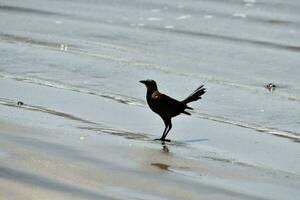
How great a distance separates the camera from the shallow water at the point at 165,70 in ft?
25.7

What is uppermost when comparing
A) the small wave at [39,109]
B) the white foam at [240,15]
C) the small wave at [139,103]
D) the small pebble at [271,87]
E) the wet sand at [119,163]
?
the white foam at [240,15]

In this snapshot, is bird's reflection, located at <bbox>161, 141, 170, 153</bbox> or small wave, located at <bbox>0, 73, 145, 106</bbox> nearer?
bird's reflection, located at <bbox>161, 141, 170, 153</bbox>

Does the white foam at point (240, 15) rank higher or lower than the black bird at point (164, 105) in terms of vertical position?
higher

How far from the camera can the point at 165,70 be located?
11305 mm

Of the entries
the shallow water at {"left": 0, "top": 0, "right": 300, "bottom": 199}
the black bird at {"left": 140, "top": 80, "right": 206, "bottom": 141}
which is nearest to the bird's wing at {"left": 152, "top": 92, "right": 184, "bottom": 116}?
the black bird at {"left": 140, "top": 80, "right": 206, "bottom": 141}

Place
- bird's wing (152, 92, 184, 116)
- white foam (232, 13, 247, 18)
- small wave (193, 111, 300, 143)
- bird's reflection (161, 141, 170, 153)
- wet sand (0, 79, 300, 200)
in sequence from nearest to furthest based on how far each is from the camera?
wet sand (0, 79, 300, 200), bird's reflection (161, 141, 170, 153), bird's wing (152, 92, 184, 116), small wave (193, 111, 300, 143), white foam (232, 13, 247, 18)

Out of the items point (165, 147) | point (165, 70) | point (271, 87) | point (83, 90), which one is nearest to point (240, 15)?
point (165, 70)

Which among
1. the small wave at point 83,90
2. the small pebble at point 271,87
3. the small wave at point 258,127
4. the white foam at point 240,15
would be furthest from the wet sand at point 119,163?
the white foam at point 240,15

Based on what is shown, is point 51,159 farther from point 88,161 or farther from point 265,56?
point 265,56

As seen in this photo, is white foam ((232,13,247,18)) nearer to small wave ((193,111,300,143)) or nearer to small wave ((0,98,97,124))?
small wave ((193,111,300,143))

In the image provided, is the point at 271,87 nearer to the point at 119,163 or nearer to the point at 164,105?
the point at 164,105

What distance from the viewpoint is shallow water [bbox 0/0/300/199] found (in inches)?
308

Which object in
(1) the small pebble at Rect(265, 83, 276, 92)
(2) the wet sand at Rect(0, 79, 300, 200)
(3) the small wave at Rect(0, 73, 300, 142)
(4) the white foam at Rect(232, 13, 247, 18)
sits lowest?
(2) the wet sand at Rect(0, 79, 300, 200)

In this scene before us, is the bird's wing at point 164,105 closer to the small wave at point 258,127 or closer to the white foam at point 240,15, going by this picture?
the small wave at point 258,127
